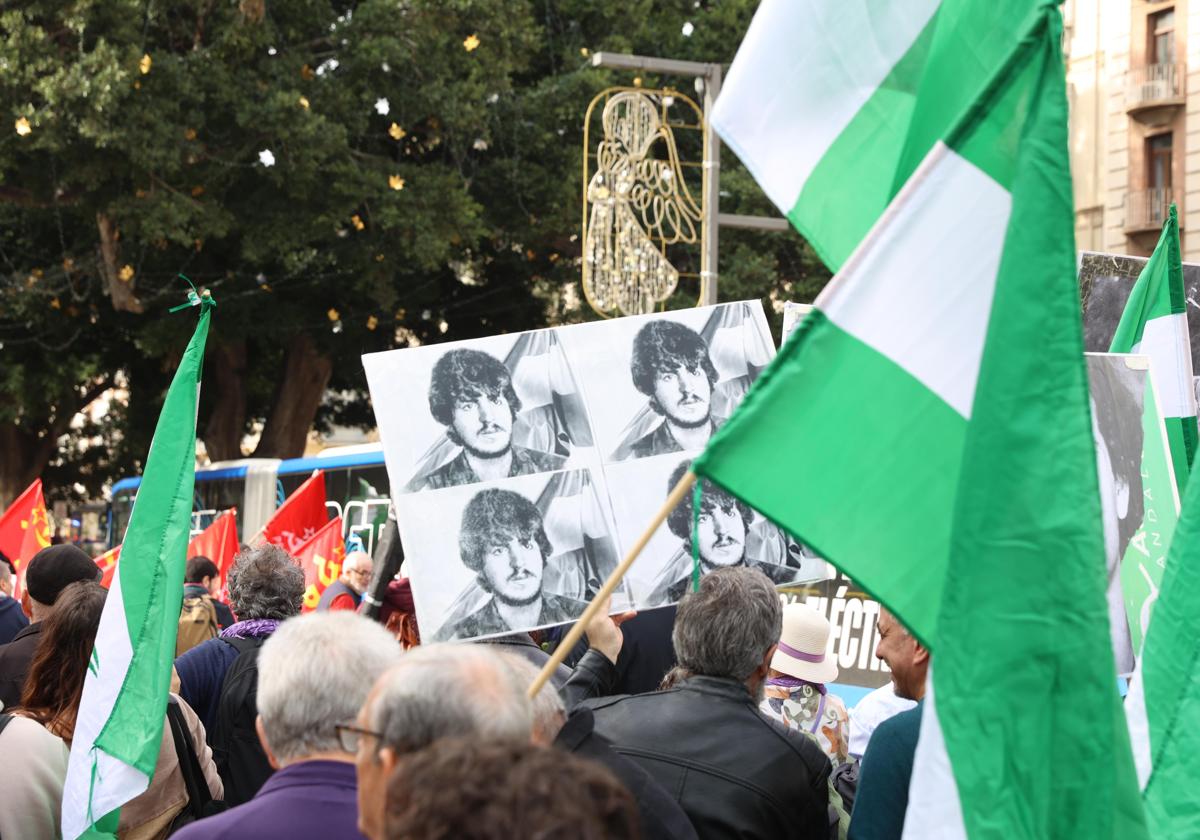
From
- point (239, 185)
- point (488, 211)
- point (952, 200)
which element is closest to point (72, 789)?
point (952, 200)

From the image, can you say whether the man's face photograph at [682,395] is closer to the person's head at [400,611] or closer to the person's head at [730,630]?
the person's head at [730,630]

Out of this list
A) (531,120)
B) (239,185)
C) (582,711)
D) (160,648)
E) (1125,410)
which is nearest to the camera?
(582,711)

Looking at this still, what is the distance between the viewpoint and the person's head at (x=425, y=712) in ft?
7.55

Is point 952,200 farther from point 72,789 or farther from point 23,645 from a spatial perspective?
point 23,645

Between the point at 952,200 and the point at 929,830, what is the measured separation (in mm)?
A: 1055

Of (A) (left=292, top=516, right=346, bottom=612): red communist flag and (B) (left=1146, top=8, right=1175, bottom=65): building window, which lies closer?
(A) (left=292, top=516, right=346, bottom=612): red communist flag

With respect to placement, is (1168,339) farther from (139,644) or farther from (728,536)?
(139,644)

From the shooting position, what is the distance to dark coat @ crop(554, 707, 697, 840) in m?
3.05

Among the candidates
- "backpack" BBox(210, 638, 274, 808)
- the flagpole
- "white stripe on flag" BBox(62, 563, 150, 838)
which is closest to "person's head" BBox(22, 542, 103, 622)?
"backpack" BBox(210, 638, 274, 808)

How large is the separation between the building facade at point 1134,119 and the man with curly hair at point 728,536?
26.9 meters

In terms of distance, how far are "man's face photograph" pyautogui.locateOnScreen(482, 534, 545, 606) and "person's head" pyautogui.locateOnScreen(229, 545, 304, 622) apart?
137cm

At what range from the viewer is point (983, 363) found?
2568mm

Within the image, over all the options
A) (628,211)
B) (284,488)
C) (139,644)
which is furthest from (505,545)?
(284,488)

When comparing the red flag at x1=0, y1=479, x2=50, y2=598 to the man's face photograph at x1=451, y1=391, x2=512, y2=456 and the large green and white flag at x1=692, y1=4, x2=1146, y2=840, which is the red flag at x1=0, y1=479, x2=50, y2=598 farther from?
the large green and white flag at x1=692, y1=4, x2=1146, y2=840
